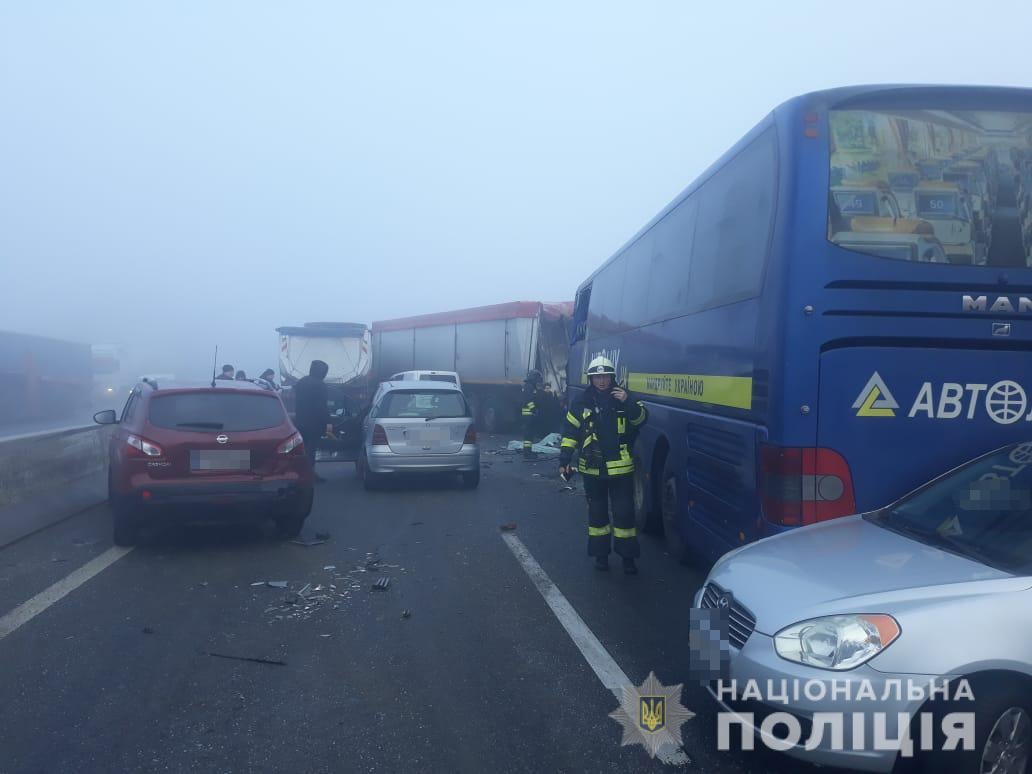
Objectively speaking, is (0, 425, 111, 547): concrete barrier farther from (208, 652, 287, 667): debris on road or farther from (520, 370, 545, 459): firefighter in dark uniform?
(520, 370, 545, 459): firefighter in dark uniform

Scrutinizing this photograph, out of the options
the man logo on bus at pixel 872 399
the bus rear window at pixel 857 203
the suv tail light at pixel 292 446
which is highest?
the bus rear window at pixel 857 203

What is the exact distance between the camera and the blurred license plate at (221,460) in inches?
345

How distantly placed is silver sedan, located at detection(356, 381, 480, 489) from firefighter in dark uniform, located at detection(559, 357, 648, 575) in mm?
5589

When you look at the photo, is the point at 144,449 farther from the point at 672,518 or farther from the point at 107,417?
the point at 672,518

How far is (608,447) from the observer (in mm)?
7965

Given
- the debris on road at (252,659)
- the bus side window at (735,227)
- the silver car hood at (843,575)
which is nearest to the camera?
the silver car hood at (843,575)

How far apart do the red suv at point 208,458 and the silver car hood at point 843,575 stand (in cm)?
538

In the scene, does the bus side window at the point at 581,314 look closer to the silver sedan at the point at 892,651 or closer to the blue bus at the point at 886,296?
the blue bus at the point at 886,296

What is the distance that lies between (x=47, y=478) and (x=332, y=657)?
7.63 meters

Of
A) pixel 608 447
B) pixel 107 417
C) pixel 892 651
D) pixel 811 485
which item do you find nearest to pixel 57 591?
pixel 107 417

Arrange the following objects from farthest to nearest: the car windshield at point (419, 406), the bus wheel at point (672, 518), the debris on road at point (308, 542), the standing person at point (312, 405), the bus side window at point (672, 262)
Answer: the car windshield at point (419, 406) < the standing person at point (312, 405) < the debris on road at point (308, 542) < the bus wheel at point (672, 518) < the bus side window at point (672, 262)

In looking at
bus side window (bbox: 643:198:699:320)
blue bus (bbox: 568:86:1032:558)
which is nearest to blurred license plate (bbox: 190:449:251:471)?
bus side window (bbox: 643:198:699:320)

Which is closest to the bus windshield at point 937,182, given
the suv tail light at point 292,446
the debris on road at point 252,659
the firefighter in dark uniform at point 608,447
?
the firefighter in dark uniform at point 608,447

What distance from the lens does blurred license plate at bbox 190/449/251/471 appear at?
876 cm
